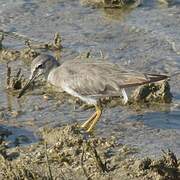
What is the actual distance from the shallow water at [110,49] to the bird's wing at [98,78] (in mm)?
314

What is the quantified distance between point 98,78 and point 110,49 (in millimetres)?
2068

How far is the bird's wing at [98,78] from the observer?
7.75m

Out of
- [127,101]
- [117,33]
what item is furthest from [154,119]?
[117,33]

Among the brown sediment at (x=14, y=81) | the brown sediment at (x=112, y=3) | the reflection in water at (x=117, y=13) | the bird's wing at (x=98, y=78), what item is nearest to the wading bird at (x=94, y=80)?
the bird's wing at (x=98, y=78)

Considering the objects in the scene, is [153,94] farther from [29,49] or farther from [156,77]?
[29,49]

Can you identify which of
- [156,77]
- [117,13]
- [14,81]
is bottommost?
[117,13]

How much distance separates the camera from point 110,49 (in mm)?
9906

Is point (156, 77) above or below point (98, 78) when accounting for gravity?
above

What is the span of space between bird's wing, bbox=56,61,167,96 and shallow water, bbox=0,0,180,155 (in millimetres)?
314

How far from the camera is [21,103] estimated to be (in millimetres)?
8273

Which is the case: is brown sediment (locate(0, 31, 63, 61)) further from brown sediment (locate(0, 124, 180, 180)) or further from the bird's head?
brown sediment (locate(0, 124, 180, 180))

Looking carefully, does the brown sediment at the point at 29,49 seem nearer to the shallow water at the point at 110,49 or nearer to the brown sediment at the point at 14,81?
the shallow water at the point at 110,49

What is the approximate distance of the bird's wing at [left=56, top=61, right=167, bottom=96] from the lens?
7.75 meters

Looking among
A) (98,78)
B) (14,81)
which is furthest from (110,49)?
(98,78)
